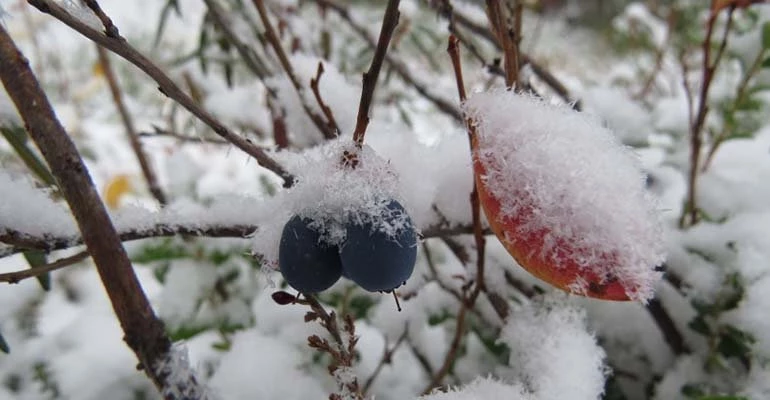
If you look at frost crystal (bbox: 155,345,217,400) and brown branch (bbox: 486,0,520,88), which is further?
brown branch (bbox: 486,0,520,88)

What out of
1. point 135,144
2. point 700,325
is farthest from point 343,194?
point 135,144

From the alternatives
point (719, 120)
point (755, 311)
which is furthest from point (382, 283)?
point (719, 120)

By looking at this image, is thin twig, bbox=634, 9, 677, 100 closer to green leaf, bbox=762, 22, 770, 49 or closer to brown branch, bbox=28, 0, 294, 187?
green leaf, bbox=762, 22, 770, 49

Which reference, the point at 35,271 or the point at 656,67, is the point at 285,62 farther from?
the point at 656,67

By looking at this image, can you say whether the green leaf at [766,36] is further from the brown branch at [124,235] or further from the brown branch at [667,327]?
the brown branch at [124,235]

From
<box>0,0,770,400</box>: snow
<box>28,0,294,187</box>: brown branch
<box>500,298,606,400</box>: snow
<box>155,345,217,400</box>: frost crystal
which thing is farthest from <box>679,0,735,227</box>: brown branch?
<box>155,345,217,400</box>: frost crystal
